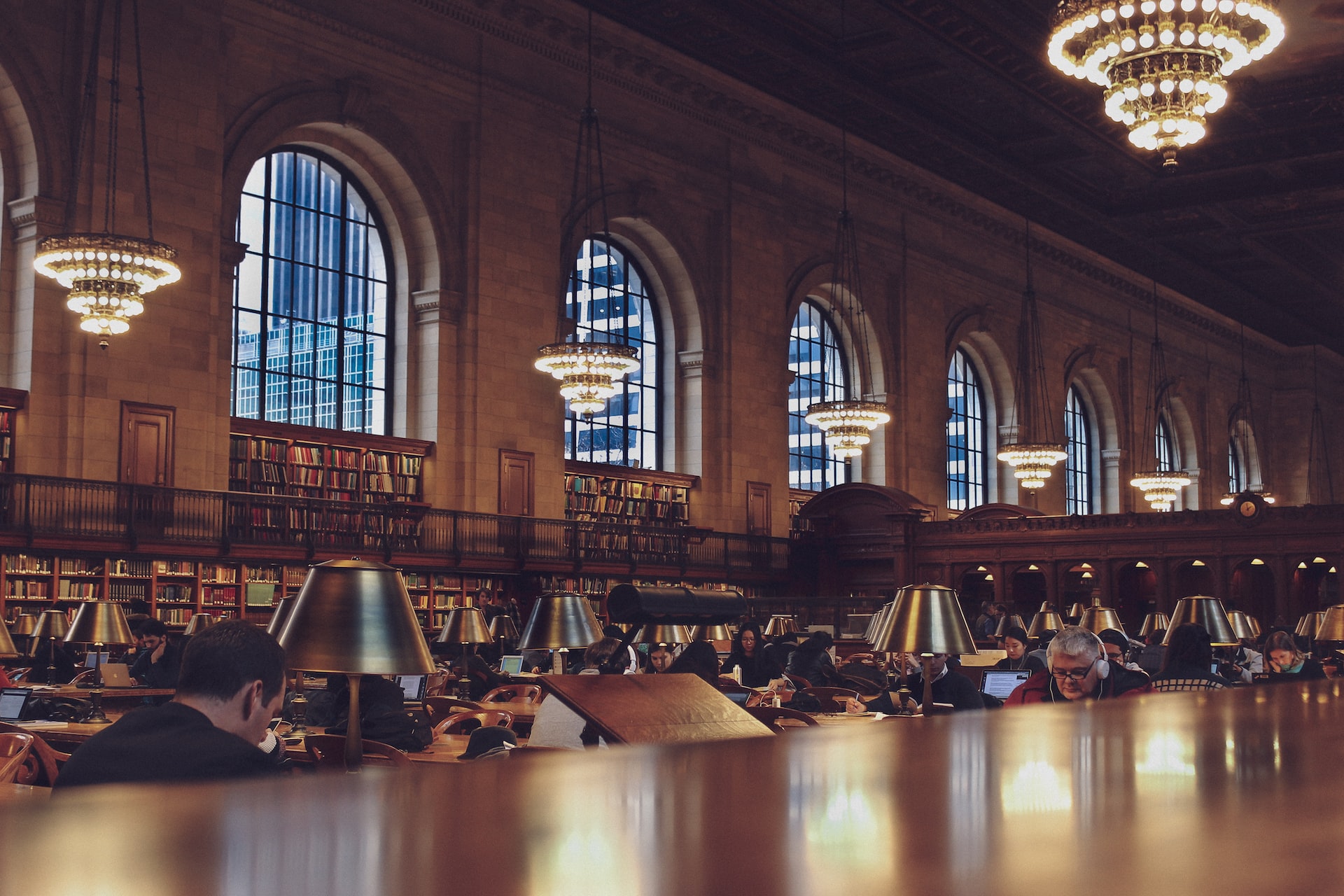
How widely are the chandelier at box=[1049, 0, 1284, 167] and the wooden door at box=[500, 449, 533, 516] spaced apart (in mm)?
9478

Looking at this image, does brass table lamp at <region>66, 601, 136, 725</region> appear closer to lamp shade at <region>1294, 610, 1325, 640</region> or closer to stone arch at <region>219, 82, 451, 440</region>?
stone arch at <region>219, 82, 451, 440</region>

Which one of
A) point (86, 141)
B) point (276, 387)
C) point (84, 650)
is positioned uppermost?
point (86, 141)

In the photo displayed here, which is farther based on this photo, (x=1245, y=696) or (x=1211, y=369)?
(x=1211, y=369)

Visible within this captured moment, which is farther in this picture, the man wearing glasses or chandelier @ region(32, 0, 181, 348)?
chandelier @ region(32, 0, 181, 348)

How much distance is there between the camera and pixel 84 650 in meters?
13.2

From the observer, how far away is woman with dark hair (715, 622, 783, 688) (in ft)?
34.7

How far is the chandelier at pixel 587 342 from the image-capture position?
16.6 metres

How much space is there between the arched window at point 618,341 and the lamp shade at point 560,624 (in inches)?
582

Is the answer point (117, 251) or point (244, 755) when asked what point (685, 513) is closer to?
point (117, 251)

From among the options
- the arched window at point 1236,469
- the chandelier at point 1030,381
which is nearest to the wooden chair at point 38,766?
the chandelier at point 1030,381

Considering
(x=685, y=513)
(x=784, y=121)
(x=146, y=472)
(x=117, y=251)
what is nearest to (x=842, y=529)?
(x=685, y=513)

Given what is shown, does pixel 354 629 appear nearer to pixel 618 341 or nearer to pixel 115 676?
pixel 115 676

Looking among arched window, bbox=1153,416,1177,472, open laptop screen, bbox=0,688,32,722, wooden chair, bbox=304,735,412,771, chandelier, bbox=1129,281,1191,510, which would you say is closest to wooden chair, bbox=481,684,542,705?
A: open laptop screen, bbox=0,688,32,722

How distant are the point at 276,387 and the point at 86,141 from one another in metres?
4.00
